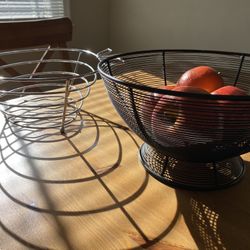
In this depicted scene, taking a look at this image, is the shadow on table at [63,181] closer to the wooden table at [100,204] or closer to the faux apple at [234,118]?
the wooden table at [100,204]

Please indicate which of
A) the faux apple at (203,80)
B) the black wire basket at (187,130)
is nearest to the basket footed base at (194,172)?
the black wire basket at (187,130)

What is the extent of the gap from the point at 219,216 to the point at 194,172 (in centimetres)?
9

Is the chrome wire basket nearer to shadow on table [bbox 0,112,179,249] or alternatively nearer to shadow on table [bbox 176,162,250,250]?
shadow on table [bbox 0,112,179,249]

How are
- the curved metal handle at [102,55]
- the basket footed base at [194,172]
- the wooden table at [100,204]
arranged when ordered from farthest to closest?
the curved metal handle at [102,55]
the basket footed base at [194,172]
the wooden table at [100,204]

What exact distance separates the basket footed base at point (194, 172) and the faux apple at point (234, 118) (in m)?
0.09

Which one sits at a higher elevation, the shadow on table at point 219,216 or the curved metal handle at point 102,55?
the curved metal handle at point 102,55

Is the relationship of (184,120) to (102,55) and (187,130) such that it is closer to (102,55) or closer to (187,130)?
(187,130)

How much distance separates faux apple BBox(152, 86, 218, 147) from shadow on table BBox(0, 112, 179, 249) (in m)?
0.11

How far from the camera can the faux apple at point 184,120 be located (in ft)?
1.28

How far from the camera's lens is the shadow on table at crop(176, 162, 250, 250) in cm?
38

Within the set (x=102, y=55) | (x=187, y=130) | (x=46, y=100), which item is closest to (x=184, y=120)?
(x=187, y=130)

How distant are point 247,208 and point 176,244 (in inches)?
5.6

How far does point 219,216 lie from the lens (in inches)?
16.8

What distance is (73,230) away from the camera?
391 millimetres
